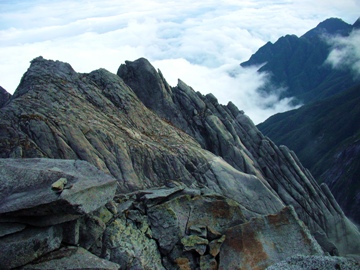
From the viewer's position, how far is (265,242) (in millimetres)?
33156

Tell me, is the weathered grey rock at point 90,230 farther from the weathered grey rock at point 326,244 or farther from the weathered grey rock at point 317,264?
the weathered grey rock at point 326,244

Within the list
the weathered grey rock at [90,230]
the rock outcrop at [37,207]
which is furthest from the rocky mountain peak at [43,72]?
the weathered grey rock at [90,230]

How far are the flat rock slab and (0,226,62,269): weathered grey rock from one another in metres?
1.12

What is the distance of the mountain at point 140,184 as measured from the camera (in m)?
25.1

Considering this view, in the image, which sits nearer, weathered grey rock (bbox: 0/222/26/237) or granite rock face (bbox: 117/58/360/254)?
weathered grey rock (bbox: 0/222/26/237)

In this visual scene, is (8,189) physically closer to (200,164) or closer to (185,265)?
(185,265)

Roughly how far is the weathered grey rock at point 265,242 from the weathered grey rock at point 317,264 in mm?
8298

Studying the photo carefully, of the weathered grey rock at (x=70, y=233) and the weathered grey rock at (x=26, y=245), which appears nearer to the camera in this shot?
the weathered grey rock at (x=26, y=245)

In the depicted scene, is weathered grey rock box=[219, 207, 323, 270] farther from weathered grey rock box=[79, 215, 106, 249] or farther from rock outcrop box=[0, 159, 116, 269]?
rock outcrop box=[0, 159, 116, 269]

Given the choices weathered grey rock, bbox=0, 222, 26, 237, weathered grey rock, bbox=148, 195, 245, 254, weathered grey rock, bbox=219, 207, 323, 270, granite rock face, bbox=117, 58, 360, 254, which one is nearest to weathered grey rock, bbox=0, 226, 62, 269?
weathered grey rock, bbox=0, 222, 26, 237

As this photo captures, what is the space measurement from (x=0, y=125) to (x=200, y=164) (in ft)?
78.8

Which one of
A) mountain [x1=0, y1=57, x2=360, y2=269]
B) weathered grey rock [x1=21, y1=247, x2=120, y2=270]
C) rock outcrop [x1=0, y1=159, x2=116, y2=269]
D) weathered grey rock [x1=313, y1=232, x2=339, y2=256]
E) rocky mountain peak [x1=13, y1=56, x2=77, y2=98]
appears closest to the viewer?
rock outcrop [x1=0, y1=159, x2=116, y2=269]

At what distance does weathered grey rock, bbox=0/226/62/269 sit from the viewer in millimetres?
23016

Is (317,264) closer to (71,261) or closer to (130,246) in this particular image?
(130,246)
